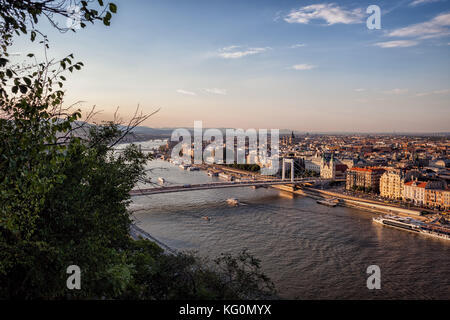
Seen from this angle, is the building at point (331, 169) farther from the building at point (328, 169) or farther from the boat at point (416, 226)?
the boat at point (416, 226)

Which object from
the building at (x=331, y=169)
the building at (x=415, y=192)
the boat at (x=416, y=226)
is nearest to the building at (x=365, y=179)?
the building at (x=415, y=192)

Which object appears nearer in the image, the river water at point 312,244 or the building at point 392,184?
the river water at point 312,244

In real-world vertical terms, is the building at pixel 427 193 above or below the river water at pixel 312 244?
above

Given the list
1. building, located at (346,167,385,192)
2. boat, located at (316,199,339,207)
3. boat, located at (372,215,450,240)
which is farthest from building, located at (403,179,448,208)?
boat, located at (372,215,450,240)

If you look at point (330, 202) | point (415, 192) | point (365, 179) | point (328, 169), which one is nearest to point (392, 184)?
point (415, 192)

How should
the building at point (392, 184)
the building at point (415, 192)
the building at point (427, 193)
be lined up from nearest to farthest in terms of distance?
1. the building at point (427, 193)
2. the building at point (415, 192)
3. the building at point (392, 184)

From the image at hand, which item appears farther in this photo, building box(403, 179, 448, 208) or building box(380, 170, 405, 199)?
building box(380, 170, 405, 199)

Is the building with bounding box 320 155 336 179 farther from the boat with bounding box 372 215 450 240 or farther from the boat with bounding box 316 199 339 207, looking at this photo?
the boat with bounding box 372 215 450 240
